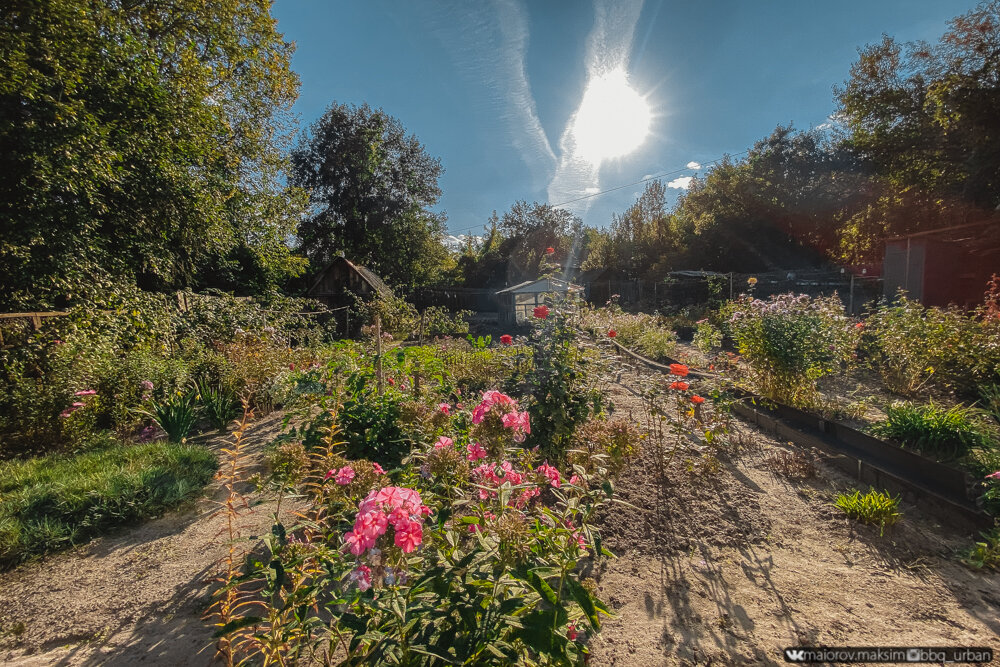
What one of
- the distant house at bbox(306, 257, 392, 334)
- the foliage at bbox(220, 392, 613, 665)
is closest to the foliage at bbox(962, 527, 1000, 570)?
the foliage at bbox(220, 392, 613, 665)

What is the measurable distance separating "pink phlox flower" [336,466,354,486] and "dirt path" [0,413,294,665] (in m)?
0.91

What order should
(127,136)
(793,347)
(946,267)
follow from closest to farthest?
1. (793,347)
2. (127,136)
3. (946,267)

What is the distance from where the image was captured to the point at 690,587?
1952 mm

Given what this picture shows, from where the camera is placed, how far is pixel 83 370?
4.19 metres

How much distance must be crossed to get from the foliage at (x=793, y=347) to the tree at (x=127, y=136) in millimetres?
8498

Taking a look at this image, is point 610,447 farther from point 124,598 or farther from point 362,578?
point 124,598

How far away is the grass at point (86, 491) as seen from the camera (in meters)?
2.33

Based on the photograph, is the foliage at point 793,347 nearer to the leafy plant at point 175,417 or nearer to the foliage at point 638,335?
the foliage at point 638,335

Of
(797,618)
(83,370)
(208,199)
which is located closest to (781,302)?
(797,618)

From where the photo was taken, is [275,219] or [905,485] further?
[275,219]

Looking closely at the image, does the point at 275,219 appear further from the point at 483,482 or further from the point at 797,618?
the point at 797,618

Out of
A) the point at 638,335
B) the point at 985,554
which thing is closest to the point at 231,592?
the point at 985,554

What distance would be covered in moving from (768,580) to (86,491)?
165 inches

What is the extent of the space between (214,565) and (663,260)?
80.7 ft
